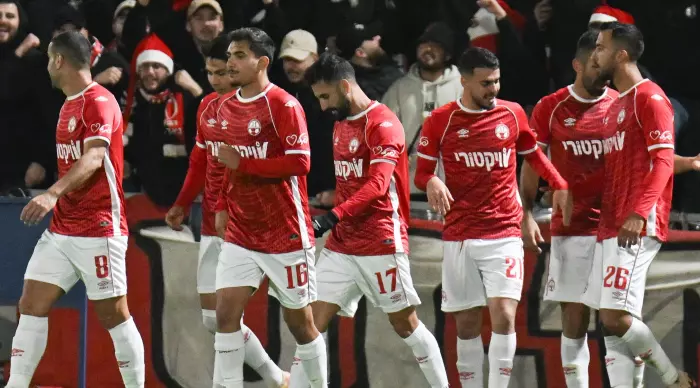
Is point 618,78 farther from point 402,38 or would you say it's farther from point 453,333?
point 402,38

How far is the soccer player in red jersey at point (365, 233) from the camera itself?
26.7 feet

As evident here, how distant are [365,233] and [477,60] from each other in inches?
47.9

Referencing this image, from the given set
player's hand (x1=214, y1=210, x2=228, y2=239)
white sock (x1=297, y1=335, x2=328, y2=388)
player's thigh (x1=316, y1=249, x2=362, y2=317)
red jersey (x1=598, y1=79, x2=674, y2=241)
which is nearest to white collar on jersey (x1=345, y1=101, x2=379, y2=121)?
player's thigh (x1=316, y1=249, x2=362, y2=317)

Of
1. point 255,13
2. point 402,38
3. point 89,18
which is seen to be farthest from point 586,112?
point 89,18

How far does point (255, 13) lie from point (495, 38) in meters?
2.07

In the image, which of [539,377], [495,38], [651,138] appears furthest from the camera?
[495,38]

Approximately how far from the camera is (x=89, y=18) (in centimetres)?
1196

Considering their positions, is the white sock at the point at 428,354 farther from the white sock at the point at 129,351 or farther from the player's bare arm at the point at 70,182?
the player's bare arm at the point at 70,182

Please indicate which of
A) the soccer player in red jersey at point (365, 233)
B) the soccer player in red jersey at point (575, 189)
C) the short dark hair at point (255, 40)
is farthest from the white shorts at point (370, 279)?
the short dark hair at point (255, 40)

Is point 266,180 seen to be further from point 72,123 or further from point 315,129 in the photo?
point 315,129

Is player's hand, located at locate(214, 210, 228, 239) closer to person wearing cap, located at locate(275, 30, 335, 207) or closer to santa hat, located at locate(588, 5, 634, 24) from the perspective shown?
person wearing cap, located at locate(275, 30, 335, 207)

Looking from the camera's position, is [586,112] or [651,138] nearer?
[651,138]

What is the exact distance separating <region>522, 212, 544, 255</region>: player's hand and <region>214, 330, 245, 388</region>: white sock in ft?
6.13

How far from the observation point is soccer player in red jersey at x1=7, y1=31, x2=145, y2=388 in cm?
809
